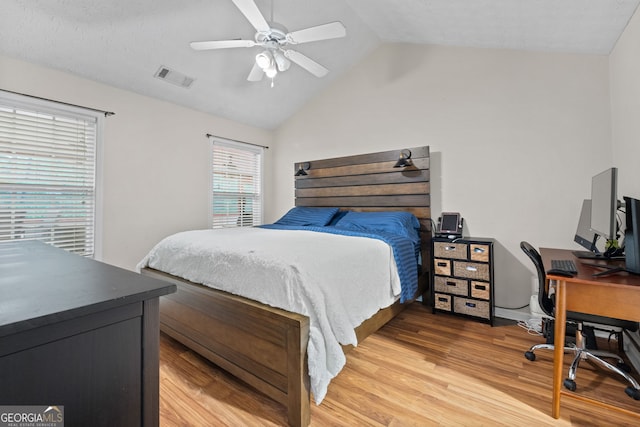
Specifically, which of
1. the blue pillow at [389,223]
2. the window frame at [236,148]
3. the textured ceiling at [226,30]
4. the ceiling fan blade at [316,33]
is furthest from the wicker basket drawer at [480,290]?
the window frame at [236,148]

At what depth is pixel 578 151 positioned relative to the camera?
2.55 metres

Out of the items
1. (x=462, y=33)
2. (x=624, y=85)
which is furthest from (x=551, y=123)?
(x=462, y=33)

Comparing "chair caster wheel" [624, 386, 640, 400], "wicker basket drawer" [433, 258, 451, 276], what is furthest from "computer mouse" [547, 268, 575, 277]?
"wicker basket drawer" [433, 258, 451, 276]

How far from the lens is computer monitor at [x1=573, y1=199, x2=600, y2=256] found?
2.12 metres

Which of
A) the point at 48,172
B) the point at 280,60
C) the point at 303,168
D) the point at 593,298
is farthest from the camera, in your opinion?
the point at 303,168

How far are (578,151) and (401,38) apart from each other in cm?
217

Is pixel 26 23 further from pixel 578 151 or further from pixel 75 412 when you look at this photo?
pixel 578 151

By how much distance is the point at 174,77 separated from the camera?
3.17 metres

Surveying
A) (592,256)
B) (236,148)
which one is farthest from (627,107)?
(236,148)

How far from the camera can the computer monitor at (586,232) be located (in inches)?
83.5

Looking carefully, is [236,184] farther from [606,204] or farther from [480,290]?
[606,204]

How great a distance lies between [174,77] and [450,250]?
3.45 m

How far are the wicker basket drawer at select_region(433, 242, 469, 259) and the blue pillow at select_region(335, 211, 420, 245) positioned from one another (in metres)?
0.23

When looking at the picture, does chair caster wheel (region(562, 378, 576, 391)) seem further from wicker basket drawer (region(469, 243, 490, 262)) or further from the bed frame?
the bed frame
